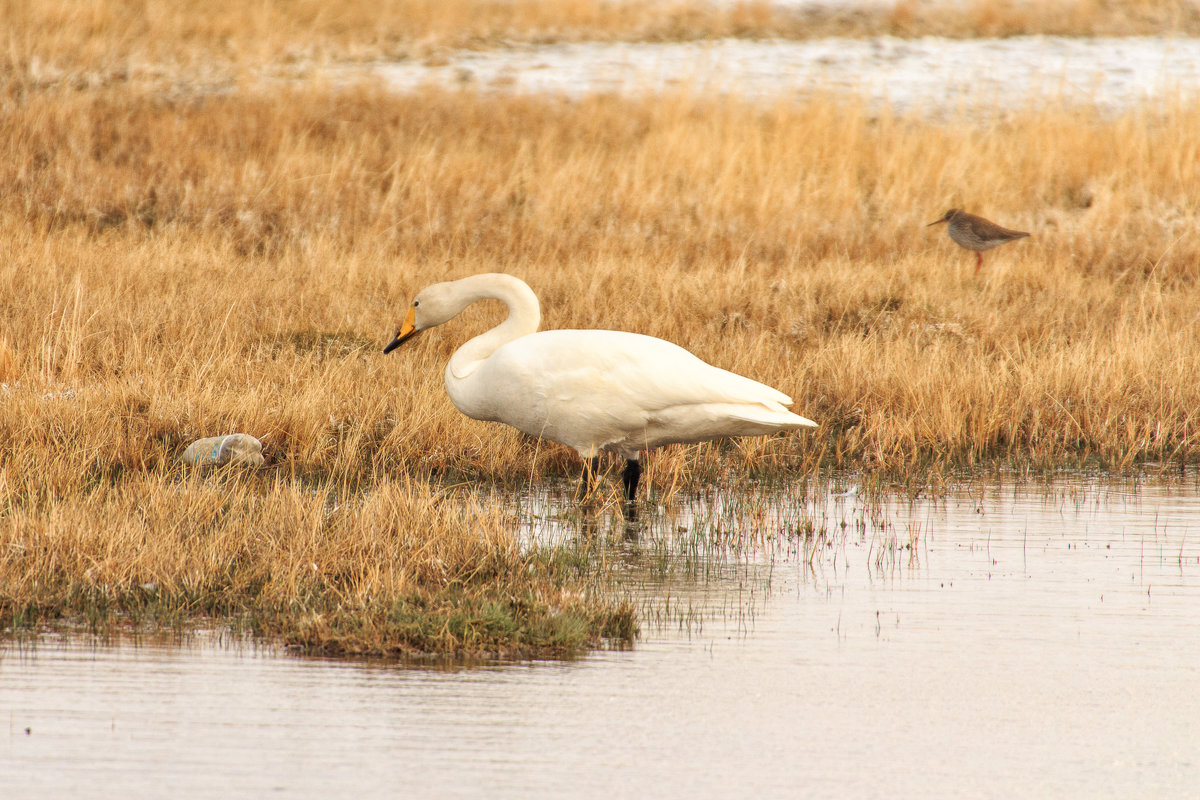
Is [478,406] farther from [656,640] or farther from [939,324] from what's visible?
[939,324]

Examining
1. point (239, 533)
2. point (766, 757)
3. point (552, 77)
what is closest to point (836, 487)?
point (239, 533)

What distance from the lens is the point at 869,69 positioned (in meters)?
21.3

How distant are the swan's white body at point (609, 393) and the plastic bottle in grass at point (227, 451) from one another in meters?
1.05

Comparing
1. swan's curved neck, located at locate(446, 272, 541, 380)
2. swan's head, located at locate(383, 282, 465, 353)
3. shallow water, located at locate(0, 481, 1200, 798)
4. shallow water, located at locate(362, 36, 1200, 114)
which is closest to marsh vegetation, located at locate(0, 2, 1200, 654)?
shallow water, located at locate(0, 481, 1200, 798)

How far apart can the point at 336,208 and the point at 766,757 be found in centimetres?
1045

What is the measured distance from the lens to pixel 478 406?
6.75 metres

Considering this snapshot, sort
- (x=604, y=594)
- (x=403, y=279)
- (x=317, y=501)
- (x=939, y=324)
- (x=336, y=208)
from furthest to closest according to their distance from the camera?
(x=336, y=208) → (x=403, y=279) → (x=939, y=324) → (x=317, y=501) → (x=604, y=594)

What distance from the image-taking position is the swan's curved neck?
275 inches

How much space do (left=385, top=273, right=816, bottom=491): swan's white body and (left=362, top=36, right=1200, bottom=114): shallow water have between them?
37.2 ft

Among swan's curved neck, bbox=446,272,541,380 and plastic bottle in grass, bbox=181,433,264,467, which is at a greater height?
swan's curved neck, bbox=446,272,541,380

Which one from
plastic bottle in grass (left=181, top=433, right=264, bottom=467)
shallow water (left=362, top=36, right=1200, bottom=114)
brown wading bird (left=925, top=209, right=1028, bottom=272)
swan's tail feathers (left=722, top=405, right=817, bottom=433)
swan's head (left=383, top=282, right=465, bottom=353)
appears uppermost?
swan's head (left=383, top=282, right=465, bottom=353)

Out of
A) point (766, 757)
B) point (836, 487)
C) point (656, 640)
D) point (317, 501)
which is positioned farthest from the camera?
point (836, 487)

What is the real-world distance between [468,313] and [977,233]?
442 cm

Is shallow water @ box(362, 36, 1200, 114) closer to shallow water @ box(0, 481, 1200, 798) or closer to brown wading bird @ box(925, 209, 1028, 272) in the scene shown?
brown wading bird @ box(925, 209, 1028, 272)
